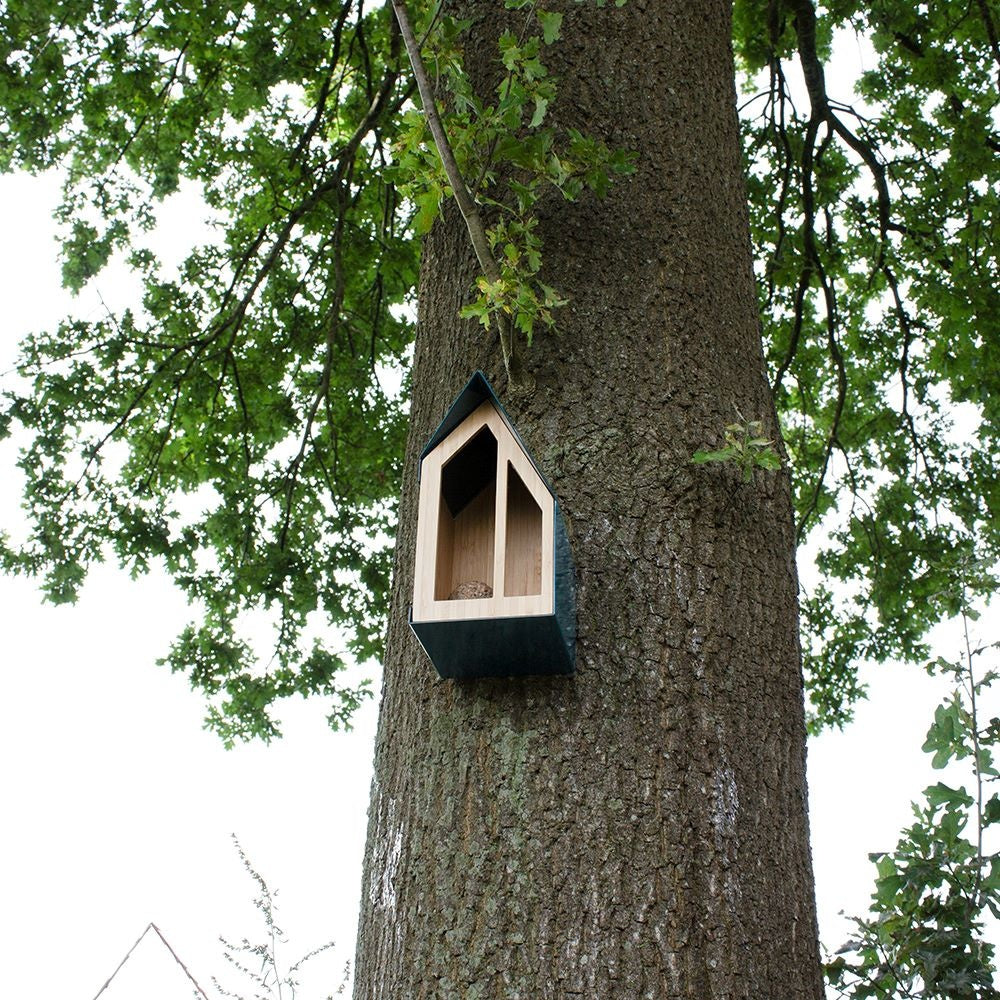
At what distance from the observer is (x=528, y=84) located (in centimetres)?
202

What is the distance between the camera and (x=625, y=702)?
1755 millimetres

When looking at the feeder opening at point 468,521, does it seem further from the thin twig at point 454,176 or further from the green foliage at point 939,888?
the green foliage at point 939,888

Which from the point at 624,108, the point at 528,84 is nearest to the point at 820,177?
the point at 624,108

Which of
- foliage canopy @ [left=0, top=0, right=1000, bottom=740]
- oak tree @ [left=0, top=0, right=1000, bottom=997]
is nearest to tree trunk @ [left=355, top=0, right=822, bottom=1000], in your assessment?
oak tree @ [left=0, top=0, right=1000, bottom=997]

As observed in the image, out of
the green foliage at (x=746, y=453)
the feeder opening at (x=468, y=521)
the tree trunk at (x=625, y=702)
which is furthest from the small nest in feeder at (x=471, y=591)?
the green foliage at (x=746, y=453)

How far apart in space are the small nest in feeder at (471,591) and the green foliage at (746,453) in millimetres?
459

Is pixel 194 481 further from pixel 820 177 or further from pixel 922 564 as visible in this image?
pixel 922 564

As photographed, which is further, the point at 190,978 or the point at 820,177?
the point at 820,177

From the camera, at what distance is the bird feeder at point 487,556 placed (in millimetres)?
1711


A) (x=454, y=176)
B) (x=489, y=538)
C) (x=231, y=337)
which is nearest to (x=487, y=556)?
(x=489, y=538)

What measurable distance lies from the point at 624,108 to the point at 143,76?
3.77 meters

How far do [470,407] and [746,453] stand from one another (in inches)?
20.1

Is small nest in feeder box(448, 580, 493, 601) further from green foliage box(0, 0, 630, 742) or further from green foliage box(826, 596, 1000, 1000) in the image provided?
green foliage box(0, 0, 630, 742)

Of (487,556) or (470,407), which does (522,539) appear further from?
(470,407)
